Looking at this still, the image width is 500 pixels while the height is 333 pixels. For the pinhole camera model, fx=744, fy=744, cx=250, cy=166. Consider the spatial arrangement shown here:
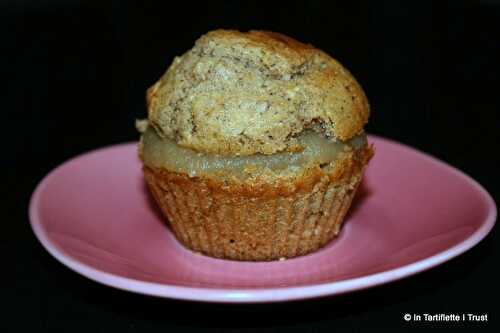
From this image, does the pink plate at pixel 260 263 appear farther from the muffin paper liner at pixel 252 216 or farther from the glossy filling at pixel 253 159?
the glossy filling at pixel 253 159

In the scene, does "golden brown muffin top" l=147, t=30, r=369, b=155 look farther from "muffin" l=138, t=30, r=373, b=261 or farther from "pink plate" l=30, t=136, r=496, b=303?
"pink plate" l=30, t=136, r=496, b=303

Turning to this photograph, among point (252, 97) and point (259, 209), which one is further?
point (259, 209)

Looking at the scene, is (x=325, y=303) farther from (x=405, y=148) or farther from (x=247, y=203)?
(x=405, y=148)

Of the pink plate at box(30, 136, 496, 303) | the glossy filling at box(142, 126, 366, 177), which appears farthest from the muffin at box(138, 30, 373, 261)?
the pink plate at box(30, 136, 496, 303)

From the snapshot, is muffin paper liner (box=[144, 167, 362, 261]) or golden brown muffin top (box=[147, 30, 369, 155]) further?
muffin paper liner (box=[144, 167, 362, 261])

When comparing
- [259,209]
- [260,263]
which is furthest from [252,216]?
[260,263]

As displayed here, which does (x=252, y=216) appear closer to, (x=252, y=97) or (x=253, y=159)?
(x=253, y=159)
